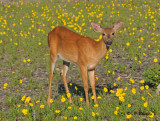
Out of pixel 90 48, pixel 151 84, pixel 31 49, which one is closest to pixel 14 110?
pixel 90 48

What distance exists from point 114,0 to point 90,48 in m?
14.1

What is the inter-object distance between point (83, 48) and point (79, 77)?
121 cm

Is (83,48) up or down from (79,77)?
up

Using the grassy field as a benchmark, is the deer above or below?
above

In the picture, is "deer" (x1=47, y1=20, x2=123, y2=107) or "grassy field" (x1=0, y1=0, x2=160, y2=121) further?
"deer" (x1=47, y1=20, x2=123, y2=107)

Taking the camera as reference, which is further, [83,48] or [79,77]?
[79,77]

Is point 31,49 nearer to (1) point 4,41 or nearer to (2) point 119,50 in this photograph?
(1) point 4,41

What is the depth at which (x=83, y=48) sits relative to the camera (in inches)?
239

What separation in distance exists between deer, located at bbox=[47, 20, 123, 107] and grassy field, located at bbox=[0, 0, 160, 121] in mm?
550

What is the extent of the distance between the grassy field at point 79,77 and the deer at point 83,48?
0.55 meters

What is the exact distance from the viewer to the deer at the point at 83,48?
5.78 m

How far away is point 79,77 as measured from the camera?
7047 millimetres

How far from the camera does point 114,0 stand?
758 inches

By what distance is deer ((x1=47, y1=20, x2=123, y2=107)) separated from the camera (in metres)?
5.78
